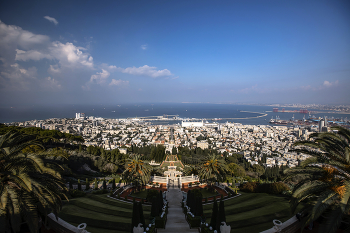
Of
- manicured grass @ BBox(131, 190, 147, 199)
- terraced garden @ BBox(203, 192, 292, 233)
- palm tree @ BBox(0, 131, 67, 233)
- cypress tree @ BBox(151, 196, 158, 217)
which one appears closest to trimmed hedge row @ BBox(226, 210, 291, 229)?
terraced garden @ BBox(203, 192, 292, 233)

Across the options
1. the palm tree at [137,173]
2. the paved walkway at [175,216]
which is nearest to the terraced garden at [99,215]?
the paved walkway at [175,216]

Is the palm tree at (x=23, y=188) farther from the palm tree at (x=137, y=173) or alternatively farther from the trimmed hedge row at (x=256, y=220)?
the palm tree at (x=137, y=173)

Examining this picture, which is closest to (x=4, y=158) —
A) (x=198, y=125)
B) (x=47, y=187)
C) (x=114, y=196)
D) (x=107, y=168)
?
(x=47, y=187)

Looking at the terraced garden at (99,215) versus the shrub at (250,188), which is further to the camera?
the shrub at (250,188)

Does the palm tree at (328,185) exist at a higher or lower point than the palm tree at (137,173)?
higher

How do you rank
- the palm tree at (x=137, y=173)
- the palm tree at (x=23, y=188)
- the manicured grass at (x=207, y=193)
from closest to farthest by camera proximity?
the palm tree at (x=23, y=188) < the manicured grass at (x=207, y=193) < the palm tree at (x=137, y=173)

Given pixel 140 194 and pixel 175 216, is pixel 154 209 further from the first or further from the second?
pixel 140 194

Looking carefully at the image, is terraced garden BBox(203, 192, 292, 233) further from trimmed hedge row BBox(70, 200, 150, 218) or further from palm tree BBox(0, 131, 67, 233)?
palm tree BBox(0, 131, 67, 233)
